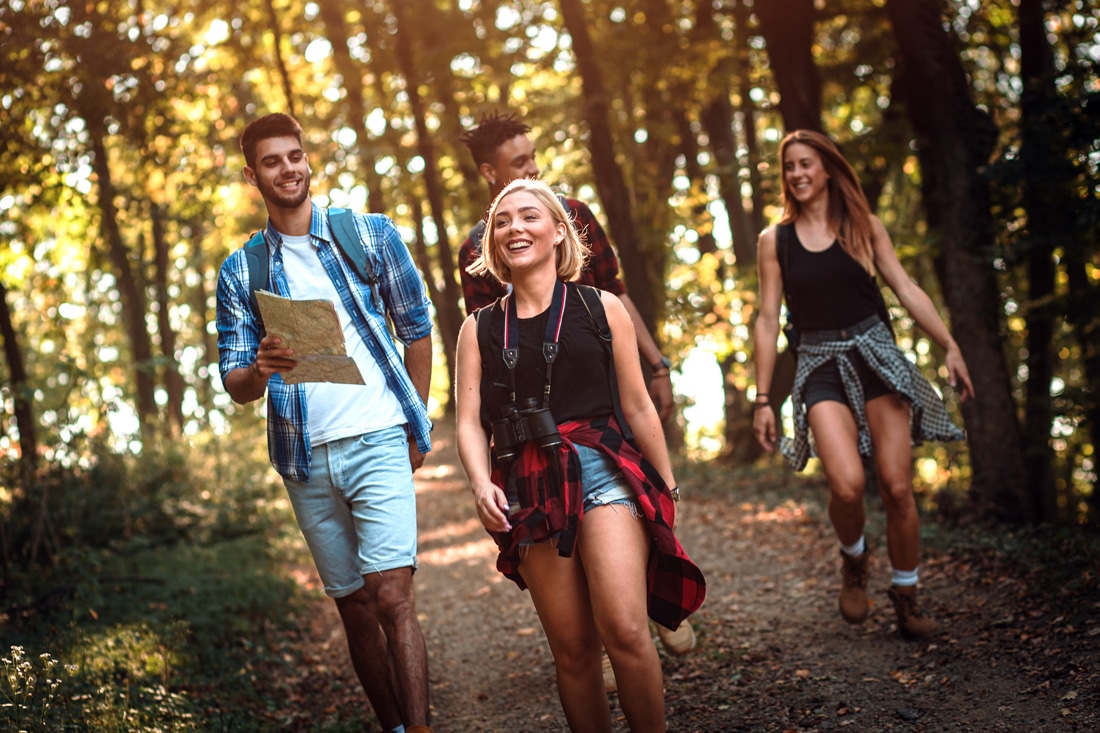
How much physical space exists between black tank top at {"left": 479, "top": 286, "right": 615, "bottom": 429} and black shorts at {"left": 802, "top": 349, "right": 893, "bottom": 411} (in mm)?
2055

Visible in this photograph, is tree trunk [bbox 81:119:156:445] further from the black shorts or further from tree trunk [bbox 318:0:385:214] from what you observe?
the black shorts

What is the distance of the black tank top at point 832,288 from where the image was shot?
5703 millimetres

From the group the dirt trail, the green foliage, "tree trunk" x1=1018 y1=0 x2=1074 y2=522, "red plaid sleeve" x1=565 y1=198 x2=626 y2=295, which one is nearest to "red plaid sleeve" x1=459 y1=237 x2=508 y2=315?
"red plaid sleeve" x1=565 y1=198 x2=626 y2=295

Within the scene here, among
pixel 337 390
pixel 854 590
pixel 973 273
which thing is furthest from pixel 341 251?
pixel 973 273

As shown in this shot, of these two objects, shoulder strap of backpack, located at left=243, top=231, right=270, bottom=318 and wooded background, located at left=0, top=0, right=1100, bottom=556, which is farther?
wooded background, located at left=0, top=0, right=1100, bottom=556

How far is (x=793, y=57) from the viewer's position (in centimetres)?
1063

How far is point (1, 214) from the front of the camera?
399 inches

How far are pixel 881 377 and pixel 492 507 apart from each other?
274cm

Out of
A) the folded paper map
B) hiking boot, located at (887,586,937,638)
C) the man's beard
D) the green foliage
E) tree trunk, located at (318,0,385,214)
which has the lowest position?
hiking boot, located at (887,586,937,638)

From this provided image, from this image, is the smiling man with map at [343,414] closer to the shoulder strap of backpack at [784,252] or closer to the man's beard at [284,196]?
the man's beard at [284,196]

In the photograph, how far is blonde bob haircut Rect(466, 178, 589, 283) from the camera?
13.4 ft

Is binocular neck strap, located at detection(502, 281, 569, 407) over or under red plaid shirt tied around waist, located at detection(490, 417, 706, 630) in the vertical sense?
over

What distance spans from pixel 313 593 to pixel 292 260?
5.06m

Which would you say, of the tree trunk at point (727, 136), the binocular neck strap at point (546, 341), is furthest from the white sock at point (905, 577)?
the tree trunk at point (727, 136)
